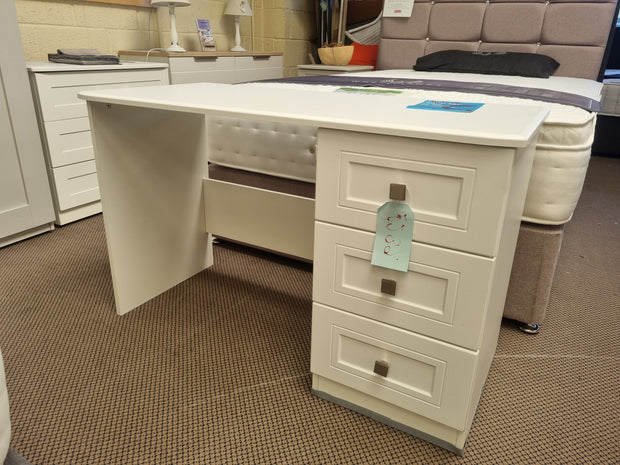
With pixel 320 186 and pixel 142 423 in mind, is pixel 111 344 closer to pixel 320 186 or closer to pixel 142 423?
pixel 142 423

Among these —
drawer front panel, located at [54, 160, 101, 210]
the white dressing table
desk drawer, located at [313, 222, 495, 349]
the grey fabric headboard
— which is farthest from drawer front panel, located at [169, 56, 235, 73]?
desk drawer, located at [313, 222, 495, 349]

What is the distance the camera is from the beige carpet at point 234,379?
3.54 ft

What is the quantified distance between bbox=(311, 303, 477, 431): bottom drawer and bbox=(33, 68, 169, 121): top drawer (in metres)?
1.71

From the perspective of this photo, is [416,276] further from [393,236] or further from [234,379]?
[234,379]

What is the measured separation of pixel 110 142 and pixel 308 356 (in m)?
0.90

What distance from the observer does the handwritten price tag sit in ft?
3.09

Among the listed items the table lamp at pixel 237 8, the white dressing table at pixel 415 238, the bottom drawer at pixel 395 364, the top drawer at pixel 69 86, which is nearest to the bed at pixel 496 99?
the white dressing table at pixel 415 238

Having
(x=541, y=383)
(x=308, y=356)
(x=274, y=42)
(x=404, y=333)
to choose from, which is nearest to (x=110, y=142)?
(x=308, y=356)

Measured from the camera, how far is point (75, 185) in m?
2.30

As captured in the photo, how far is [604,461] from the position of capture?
3.47 ft

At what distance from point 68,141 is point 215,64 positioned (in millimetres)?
1156

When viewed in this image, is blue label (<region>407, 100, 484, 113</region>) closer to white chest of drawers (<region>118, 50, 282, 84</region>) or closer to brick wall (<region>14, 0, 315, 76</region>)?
white chest of drawers (<region>118, 50, 282, 84</region>)

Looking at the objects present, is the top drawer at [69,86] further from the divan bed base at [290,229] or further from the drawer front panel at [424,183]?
the drawer front panel at [424,183]

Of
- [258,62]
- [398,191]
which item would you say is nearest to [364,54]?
[258,62]
